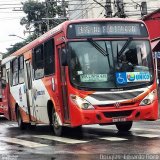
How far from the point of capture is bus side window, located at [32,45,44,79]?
15.1 metres

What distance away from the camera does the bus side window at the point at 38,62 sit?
1512 centimetres

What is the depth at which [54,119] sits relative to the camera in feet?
46.9

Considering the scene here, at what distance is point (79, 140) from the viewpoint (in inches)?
496

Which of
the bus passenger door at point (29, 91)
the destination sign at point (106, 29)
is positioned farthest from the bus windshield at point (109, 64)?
the bus passenger door at point (29, 91)

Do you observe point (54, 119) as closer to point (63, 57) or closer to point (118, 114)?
point (63, 57)

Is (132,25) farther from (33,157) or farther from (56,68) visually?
(33,157)

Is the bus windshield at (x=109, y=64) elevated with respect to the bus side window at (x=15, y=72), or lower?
elevated

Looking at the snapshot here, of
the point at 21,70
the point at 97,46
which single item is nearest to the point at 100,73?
the point at 97,46

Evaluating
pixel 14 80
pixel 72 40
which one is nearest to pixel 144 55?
pixel 72 40

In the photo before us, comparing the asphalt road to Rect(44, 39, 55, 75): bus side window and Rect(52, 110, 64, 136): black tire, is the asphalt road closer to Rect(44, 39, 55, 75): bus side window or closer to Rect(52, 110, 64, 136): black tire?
Rect(52, 110, 64, 136): black tire

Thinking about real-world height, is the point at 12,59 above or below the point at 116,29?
below

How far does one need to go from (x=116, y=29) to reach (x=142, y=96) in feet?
6.65

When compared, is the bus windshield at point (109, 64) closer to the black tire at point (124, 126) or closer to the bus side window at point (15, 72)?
the black tire at point (124, 126)

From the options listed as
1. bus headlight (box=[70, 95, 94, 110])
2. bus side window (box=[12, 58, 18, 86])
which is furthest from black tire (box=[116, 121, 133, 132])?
bus side window (box=[12, 58, 18, 86])
